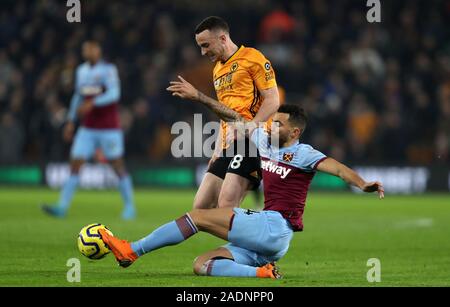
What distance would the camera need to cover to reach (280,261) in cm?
1074

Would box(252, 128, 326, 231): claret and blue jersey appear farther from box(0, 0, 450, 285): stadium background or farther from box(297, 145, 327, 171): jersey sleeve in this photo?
box(0, 0, 450, 285): stadium background

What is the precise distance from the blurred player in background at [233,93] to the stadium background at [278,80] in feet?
32.8

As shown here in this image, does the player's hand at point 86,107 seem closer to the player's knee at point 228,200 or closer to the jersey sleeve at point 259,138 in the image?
the player's knee at point 228,200

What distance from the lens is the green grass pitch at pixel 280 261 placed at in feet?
29.5

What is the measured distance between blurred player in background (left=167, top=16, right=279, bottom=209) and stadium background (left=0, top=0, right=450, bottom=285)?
10.0 metres

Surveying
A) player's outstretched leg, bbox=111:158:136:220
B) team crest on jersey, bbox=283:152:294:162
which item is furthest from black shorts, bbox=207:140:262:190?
player's outstretched leg, bbox=111:158:136:220

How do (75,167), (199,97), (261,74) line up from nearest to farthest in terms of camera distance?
(199,97)
(261,74)
(75,167)

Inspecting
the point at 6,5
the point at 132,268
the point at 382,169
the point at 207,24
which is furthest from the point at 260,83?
the point at 6,5

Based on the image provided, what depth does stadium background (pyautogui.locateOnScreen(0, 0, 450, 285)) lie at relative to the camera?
74.1ft

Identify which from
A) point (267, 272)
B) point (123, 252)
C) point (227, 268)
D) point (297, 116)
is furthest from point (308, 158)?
point (123, 252)

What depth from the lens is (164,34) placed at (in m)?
24.7

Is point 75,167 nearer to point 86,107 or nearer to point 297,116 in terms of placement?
point 86,107

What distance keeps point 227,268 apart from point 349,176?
138 centimetres
